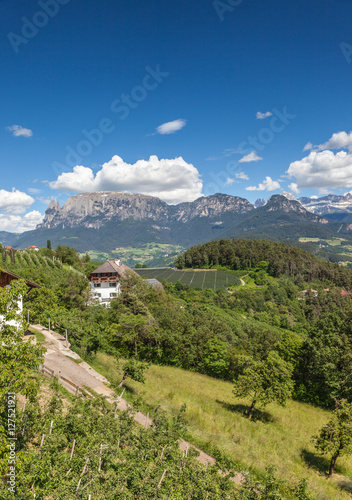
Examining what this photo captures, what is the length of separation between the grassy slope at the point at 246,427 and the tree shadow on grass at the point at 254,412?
0.34ft

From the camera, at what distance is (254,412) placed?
1067 inches

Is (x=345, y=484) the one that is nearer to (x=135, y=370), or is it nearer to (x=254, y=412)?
(x=254, y=412)

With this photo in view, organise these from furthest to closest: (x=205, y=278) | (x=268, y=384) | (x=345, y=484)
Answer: (x=205, y=278), (x=268, y=384), (x=345, y=484)

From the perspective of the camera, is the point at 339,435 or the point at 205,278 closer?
the point at 339,435

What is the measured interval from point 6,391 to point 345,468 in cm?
2297

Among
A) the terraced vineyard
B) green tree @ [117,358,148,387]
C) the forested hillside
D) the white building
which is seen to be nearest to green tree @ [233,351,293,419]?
the forested hillside

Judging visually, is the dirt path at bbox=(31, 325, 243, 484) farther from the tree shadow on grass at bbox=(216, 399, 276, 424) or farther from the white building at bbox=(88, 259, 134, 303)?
the white building at bbox=(88, 259, 134, 303)

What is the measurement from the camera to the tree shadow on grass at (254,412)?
2564 cm

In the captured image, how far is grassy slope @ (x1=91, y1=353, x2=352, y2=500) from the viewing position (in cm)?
1738

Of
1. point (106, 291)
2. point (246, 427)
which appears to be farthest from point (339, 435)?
point (106, 291)

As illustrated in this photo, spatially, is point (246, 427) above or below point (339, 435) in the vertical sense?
below

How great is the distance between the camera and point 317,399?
33.9 metres

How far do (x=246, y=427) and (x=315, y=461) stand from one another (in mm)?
5293

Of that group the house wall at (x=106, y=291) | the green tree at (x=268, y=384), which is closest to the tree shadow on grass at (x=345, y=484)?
the green tree at (x=268, y=384)
